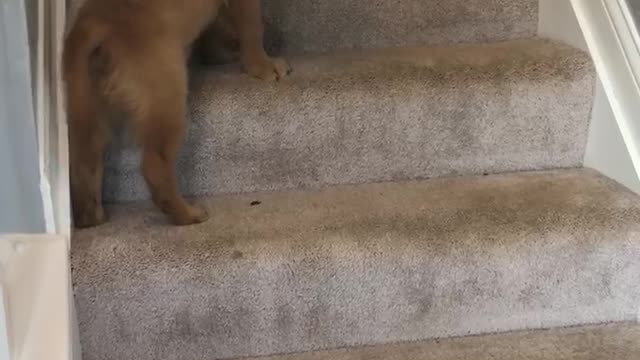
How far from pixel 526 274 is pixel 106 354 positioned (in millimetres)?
676

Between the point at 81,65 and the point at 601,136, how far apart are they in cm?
94

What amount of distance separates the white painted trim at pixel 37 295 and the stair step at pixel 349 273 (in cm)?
5

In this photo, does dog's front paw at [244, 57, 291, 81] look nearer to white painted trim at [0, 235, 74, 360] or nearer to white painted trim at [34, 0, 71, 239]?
white painted trim at [34, 0, 71, 239]

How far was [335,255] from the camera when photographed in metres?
1.39

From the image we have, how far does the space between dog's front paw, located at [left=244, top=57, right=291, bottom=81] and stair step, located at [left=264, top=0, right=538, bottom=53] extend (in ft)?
0.62

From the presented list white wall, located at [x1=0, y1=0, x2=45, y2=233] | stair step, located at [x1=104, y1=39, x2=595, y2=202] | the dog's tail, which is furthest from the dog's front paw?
white wall, located at [x1=0, y1=0, x2=45, y2=233]

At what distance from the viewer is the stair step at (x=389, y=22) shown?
6.24 ft

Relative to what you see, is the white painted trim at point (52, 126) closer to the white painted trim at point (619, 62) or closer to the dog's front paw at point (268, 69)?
the dog's front paw at point (268, 69)

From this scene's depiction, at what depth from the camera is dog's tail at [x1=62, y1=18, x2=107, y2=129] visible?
137cm

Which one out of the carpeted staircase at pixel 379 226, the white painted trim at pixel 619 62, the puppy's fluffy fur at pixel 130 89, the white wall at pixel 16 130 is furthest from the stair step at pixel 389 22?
the white wall at pixel 16 130

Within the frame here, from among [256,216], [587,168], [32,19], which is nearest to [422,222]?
[256,216]

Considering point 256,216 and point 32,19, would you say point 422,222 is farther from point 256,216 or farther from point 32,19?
point 32,19

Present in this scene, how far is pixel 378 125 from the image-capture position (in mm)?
1639

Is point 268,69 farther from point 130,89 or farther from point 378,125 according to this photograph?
point 130,89
